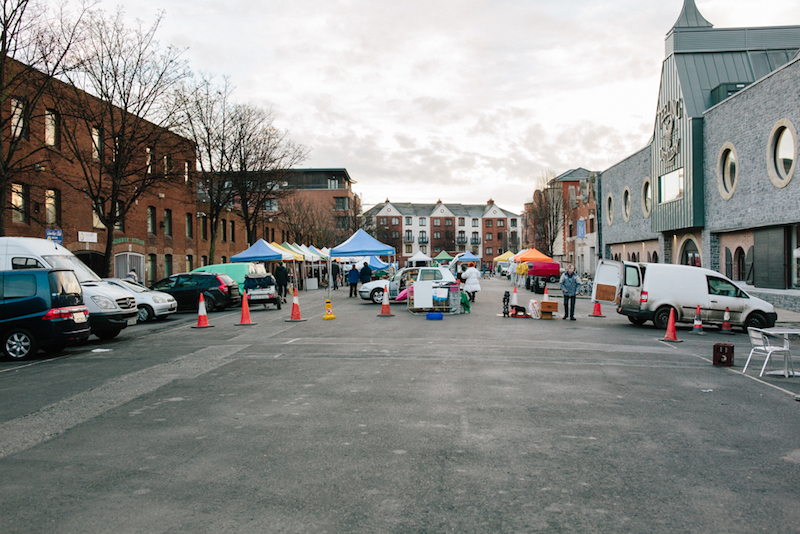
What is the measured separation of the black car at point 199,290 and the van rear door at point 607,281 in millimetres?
14092

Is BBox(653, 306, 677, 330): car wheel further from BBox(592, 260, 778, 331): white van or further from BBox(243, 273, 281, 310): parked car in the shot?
BBox(243, 273, 281, 310): parked car

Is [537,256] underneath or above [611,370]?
above

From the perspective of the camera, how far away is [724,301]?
51.8 feet

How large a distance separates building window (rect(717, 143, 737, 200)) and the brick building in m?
95.1

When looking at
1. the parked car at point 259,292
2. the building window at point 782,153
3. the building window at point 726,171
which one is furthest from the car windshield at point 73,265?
the building window at point 726,171

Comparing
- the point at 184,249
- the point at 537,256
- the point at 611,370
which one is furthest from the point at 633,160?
the point at 611,370

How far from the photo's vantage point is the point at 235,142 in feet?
124

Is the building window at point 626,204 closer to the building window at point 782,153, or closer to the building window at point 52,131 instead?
the building window at point 782,153

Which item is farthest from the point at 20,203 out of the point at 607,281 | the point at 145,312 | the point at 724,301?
the point at 724,301

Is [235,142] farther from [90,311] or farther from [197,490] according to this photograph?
[197,490]

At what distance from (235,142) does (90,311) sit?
25.5 metres

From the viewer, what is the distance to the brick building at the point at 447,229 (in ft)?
399

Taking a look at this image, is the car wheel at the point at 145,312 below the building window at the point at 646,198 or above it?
below

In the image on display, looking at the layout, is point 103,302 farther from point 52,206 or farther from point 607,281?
point 52,206
